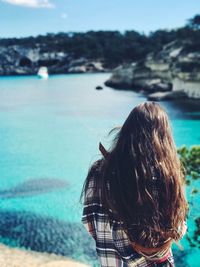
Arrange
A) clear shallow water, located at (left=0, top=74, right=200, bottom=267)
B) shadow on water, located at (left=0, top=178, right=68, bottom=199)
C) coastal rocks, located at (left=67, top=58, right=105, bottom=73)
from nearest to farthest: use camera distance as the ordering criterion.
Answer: clear shallow water, located at (left=0, top=74, right=200, bottom=267) < shadow on water, located at (left=0, top=178, right=68, bottom=199) < coastal rocks, located at (left=67, top=58, right=105, bottom=73)

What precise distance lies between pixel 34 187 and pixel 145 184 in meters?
16.0

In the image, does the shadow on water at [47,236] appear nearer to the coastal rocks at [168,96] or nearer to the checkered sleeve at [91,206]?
the checkered sleeve at [91,206]

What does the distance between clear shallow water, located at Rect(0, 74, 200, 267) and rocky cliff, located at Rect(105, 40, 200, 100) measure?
5.08 meters

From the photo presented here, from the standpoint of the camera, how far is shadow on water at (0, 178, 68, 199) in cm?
1669

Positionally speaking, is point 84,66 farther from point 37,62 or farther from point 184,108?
point 184,108

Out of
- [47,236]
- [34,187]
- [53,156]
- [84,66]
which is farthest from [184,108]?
[84,66]

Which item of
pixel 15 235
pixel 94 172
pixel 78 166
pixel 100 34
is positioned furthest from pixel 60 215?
pixel 100 34

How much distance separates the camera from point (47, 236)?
12.3 meters

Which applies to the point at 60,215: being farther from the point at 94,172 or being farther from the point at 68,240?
the point at 94,172

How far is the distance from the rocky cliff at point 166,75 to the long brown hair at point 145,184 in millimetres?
48617

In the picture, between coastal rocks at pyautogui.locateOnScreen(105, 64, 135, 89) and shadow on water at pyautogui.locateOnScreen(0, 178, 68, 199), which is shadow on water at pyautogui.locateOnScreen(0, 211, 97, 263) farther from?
coastal rocks at pyautogui.locateOnScreen(105, 64, 135, 89)

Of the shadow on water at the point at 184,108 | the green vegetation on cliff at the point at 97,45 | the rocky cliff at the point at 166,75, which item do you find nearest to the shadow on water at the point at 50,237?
the shadow on water at the point at 184,108

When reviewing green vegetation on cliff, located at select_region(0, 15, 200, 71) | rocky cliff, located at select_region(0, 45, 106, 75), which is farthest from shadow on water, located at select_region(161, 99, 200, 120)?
rocky cliff, located at select_region(0, 45, 106, 75)

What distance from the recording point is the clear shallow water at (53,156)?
42.5 feet
